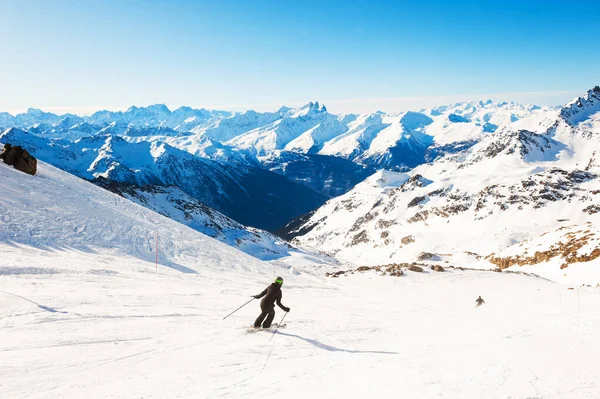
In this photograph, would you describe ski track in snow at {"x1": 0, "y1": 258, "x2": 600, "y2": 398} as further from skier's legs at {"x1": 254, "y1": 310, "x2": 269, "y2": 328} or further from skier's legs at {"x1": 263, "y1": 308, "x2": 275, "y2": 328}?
skier's legs at {"x1": 254, "y1": 310, "x2": 269, "y2": 328}

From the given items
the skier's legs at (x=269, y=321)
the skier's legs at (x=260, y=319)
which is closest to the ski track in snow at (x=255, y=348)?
the skier's legs at (x=269, y=321)

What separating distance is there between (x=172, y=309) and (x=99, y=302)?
94.6 inches

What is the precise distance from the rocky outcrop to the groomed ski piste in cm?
1431

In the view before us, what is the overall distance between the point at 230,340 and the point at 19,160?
35.3 meters

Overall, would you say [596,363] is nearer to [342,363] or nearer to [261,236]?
[342,363]

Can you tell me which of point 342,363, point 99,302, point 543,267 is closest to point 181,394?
point 342,363

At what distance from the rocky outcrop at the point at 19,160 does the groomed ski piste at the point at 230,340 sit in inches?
563

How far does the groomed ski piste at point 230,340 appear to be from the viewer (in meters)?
6.91

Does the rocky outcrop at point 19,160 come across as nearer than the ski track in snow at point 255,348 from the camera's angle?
No

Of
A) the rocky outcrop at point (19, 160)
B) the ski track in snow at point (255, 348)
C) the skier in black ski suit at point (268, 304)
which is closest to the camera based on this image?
the ski track in snow at point (255, 348)

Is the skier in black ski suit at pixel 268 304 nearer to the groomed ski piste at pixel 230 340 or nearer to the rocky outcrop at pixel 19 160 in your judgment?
the groomed ski piste at pixel 230 340

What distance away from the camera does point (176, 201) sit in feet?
402

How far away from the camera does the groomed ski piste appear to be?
691 centimetres

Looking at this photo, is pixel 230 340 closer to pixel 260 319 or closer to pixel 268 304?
pixel 260 319
